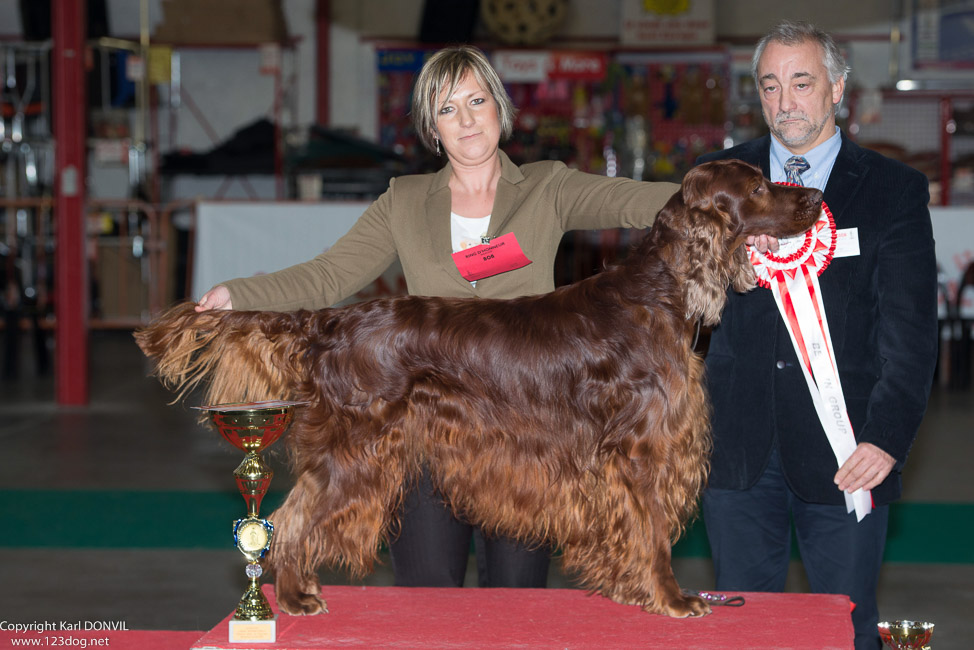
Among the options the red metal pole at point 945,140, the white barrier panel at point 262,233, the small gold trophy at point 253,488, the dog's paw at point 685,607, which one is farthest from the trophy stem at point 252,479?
the red metal pole at point 945,140

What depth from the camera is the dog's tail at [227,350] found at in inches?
86.7

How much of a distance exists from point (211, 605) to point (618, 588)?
2.04 metres

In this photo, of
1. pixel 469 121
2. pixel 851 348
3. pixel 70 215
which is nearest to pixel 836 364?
pixel 851 348

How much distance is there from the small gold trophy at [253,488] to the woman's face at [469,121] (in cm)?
76

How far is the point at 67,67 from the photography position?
7176 millimetres

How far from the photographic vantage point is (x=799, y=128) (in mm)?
2201

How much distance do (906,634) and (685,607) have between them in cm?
51

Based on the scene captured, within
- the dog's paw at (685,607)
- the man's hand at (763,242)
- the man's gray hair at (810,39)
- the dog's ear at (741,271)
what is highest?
the man's gray hair at (810,39)

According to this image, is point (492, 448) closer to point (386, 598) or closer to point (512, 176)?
point (386, 598)

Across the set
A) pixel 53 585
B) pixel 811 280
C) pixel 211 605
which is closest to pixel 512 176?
pixel 811 280

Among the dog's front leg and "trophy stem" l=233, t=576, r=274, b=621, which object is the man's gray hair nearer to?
the dog's front leg

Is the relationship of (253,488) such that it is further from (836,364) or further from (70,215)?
(70,215)

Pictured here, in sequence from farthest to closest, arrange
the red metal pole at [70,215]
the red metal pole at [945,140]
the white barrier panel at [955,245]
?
the red metal pole at [945,140] → the white barrier panel at [955,245] → the red metal pole at [70,215]

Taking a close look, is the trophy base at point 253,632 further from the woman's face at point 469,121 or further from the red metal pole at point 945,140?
the red metal pole at point 945,140
